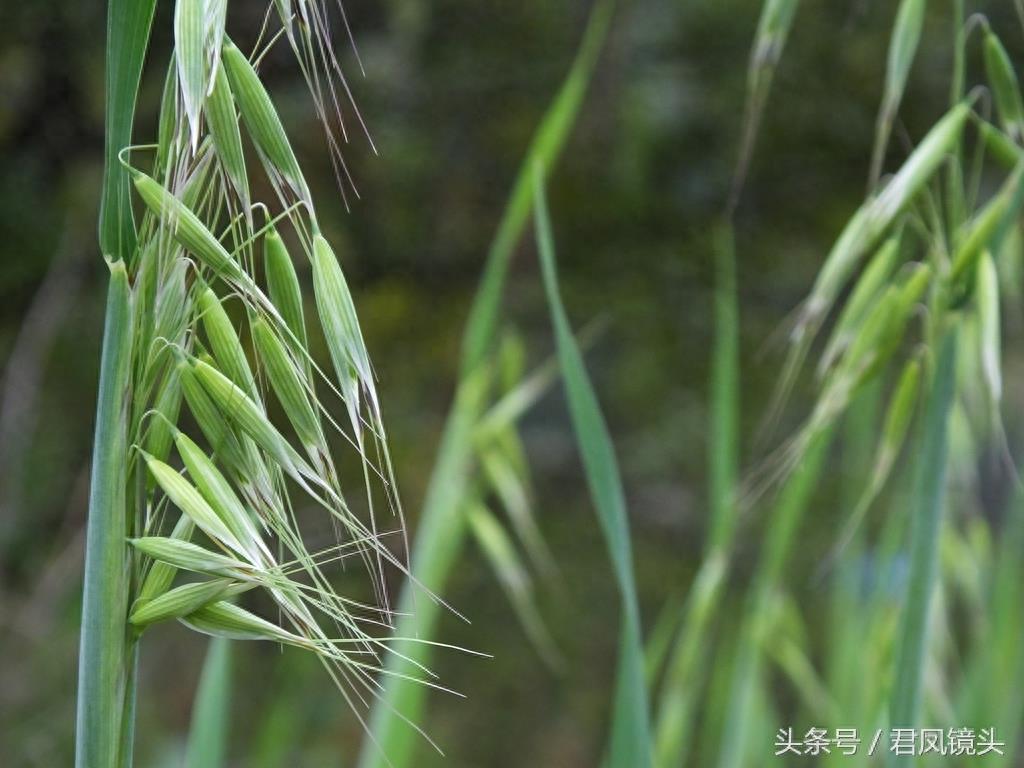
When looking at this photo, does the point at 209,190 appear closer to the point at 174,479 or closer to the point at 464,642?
the point at 174,479

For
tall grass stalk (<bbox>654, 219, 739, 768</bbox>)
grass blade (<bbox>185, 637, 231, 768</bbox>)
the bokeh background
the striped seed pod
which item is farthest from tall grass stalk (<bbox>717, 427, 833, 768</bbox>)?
the bokeh background

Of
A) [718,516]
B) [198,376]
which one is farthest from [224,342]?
[718,516]

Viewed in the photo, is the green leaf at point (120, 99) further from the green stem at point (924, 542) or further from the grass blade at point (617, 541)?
the green stem at point (924, 542)

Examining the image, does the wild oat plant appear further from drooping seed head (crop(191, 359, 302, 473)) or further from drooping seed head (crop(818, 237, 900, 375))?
drooping seed head (crop(818, 237, 900, 375))

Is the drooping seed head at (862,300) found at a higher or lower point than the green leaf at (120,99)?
lower
